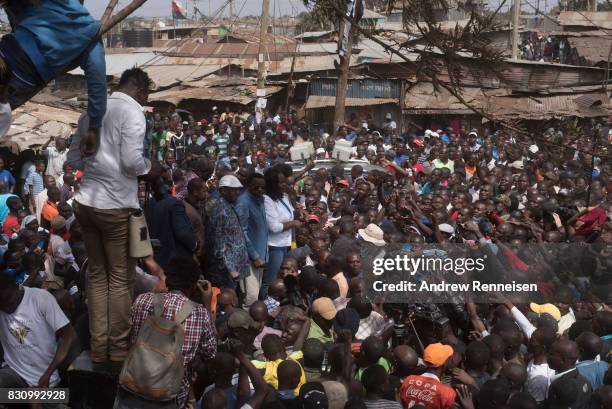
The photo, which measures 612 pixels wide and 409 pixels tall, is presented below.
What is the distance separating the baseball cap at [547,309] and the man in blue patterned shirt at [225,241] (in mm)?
2193

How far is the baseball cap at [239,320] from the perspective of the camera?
5.18 meters

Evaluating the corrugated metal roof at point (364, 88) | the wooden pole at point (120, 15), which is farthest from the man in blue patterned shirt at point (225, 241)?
the corrugated metal roof at point (364, 88)

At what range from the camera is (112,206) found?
13.4 ft

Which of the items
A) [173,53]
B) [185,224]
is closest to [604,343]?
[185,224]

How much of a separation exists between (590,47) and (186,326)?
80.7ft

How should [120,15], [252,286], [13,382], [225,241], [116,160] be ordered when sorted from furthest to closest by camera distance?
1. [252,286]
2. [225,241]
3. [13,382]
4. [116,160]
5. [120,15]

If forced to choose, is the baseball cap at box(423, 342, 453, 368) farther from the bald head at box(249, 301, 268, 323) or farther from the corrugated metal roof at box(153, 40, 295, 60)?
the corrugated metal roof at box(153, 40, 295, 60)

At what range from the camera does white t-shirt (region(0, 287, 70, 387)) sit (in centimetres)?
468

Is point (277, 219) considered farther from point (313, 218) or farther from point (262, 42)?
point (262, 42)

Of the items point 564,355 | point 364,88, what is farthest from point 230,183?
point 364,88

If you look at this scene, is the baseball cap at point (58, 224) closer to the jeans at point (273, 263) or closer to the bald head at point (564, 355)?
the jeans at point (273, 263)

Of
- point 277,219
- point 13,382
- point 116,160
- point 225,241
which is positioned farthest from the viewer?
point 277,219

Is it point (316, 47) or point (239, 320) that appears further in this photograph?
point (316, 47)

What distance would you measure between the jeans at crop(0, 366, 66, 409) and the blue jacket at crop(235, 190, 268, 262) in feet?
7.84
